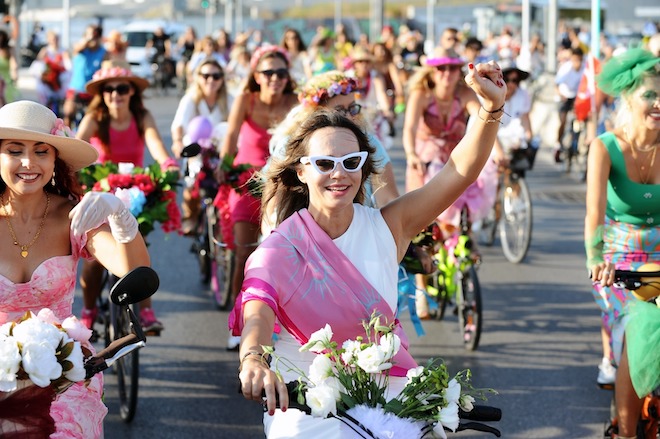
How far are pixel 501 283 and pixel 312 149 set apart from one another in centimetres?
678

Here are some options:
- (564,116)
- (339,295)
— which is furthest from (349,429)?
(564,116)

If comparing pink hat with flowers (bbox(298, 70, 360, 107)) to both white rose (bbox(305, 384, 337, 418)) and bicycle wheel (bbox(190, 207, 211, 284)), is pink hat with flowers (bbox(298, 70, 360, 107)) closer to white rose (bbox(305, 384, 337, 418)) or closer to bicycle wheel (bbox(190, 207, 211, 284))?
bicycle wheel (bbox(190, 207, 211, 284))

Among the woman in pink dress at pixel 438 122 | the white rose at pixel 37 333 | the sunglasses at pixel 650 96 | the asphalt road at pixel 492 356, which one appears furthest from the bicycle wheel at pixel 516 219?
the white rose at pixel 37 333

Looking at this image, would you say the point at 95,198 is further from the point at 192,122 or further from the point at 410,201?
the point at 192,122

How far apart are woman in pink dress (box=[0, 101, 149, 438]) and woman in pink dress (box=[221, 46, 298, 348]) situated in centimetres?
415

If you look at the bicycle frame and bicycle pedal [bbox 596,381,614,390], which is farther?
bicycle pedal [bbox 596,381,614,390]

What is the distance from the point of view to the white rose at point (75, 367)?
3602 millimetres

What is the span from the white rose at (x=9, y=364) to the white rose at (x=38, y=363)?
0.08ft

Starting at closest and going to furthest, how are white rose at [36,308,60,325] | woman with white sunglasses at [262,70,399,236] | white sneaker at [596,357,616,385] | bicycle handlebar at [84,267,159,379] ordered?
bicycle handlebar at [84,267,159,379] → white rose at [36,308,60,325] → woman with white sunglasses at [262,70,399,236] → white sneaker at [596,357,616,385]

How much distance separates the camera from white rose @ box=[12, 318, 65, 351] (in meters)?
3.55

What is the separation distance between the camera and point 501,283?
10.7 metres

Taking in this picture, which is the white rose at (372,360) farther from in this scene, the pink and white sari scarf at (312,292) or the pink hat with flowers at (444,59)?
the pink hat with flowers at (444,59)

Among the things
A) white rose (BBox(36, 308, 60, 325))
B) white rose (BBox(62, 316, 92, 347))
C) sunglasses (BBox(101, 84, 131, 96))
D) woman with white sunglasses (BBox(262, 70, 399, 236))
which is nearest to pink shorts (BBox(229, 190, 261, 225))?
sunglasses (BBox(101, 84, 131, 96))

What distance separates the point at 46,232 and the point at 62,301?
0.88 ft
